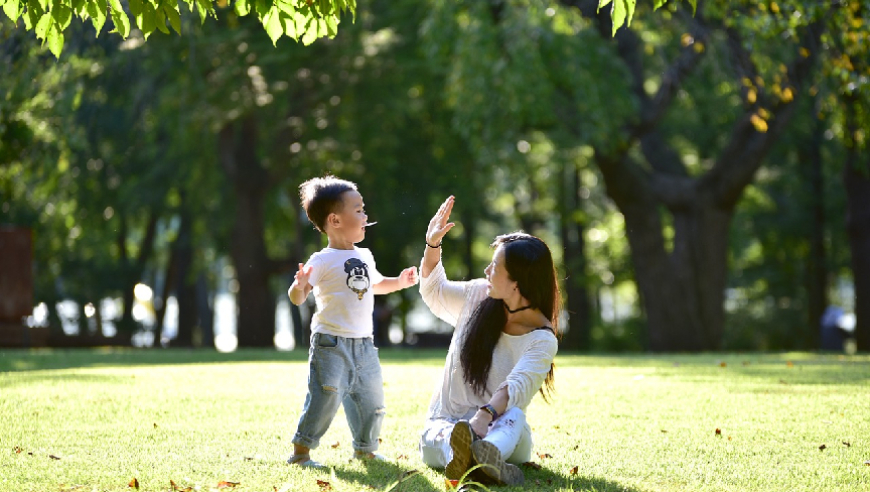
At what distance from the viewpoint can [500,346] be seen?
18.8 ft

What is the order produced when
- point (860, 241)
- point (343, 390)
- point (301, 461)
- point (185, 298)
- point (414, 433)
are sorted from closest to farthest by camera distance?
point (301, 461) < point (343, 390) < point (414, 433) < point (860, 241) < point (185, 298)

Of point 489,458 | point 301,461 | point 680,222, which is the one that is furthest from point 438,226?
point 680,222

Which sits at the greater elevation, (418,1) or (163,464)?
(418,1)

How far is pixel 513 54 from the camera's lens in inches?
702

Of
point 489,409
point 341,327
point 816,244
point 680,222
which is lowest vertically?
point 489,409

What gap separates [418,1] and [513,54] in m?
6.97

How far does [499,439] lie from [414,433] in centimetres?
211

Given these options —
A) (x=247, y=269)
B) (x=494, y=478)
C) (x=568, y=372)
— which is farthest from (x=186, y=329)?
(x=494, y=478)

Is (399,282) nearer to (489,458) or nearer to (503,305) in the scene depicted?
(503,305)

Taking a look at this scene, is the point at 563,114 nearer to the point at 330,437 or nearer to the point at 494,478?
the point at 330,437

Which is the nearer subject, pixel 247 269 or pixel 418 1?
pixel 418 1

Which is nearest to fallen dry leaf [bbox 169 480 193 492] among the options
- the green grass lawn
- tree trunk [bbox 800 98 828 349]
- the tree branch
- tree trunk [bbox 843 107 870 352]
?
the green grass lawn

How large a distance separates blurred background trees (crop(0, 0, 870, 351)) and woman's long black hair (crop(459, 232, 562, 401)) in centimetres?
669

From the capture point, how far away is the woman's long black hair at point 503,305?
566cm
